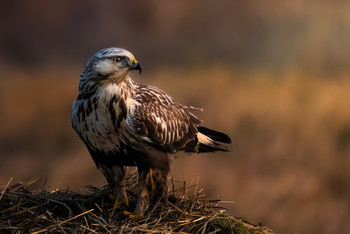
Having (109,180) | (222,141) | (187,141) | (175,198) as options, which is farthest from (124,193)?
(222,141)

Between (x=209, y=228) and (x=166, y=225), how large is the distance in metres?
0.31

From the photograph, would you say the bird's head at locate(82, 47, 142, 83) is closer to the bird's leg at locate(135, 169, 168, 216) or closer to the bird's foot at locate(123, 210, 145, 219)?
the bird's leg at locate(135, 169, 168, 216)

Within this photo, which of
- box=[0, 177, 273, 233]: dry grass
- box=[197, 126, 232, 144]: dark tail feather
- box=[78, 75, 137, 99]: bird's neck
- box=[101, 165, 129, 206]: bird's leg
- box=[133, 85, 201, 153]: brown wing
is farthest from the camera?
box=[197, 126, 232, 144]: dark tail feather

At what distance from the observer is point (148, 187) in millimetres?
3637

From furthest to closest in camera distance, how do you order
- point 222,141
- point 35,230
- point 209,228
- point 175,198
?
1. point 222,141
2. point 175,198
3. point 209,228
4. point 35,230

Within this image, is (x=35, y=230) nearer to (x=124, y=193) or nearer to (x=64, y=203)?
(x=64, y=203)

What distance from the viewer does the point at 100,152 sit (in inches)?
144

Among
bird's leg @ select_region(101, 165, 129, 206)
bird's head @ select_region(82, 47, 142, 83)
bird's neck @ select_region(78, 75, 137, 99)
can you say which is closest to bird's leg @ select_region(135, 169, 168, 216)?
bird's leg @ select_region(101, 165, 129, 206)

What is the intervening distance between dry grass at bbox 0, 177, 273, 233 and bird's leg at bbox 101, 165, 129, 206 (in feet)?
0.28

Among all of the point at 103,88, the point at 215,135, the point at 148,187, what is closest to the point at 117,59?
the point at 103,88

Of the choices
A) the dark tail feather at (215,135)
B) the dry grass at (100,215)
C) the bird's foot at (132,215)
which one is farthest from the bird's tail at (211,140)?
the bird's foot at (132,215)

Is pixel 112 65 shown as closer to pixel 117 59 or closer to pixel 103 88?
pixel 117 59

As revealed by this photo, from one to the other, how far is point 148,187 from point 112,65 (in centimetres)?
97

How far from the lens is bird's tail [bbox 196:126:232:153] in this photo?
4238 mm
